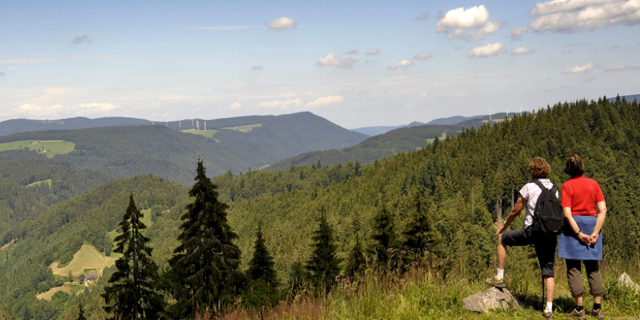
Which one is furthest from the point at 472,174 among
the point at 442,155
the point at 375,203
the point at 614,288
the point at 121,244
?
the point at 614,288

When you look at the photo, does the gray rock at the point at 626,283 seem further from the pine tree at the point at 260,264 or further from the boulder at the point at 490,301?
the pine tree at the point at 260,264

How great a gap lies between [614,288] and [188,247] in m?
23.5

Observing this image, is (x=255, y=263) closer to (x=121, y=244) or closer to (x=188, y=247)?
(x=188, y=247)

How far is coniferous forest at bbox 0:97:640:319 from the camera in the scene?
8.90m

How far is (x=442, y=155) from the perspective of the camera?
160125 mm

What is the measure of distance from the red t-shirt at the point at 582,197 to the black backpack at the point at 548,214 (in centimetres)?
16

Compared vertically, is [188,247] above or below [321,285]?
below

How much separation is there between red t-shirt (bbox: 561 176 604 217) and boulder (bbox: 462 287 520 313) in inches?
76.0

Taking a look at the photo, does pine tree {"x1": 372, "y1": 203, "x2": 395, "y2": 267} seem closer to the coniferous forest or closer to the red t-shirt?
the coniferous forest

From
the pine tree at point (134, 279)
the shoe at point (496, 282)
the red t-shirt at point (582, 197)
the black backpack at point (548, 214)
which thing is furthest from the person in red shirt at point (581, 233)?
the pine tree at point (134, 279)

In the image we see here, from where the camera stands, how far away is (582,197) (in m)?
7.71

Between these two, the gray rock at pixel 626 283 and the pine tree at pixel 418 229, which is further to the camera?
the pine tree at pixel 418 229

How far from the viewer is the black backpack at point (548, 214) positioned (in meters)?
7.61

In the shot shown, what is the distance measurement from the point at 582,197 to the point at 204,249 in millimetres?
22910
